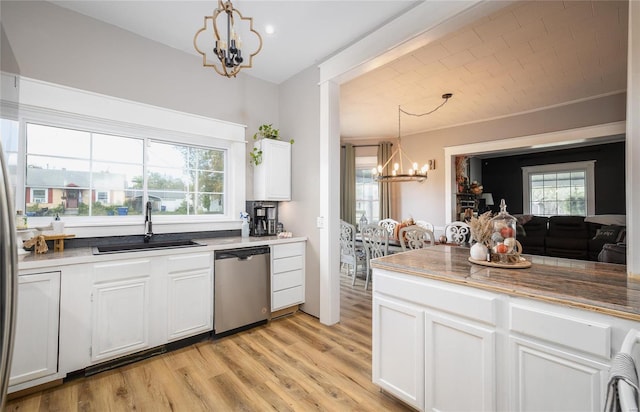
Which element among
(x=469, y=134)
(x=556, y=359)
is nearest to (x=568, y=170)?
(x=469, y=134)

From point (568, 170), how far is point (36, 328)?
31.8ft

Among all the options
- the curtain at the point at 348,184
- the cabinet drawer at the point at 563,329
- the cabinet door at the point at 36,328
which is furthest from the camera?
the curtain at the point at 348,184

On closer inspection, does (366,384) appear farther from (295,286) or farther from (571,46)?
(571,46)

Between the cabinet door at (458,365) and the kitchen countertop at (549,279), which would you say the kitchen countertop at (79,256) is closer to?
the kitchen countertop at (549,279)

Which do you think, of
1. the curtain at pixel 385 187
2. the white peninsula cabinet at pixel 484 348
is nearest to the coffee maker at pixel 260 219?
the white peninsula cabinet at pixel 484 348

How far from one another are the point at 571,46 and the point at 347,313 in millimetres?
3751

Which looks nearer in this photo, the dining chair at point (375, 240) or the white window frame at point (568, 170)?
the dining chair at point (375, 240)

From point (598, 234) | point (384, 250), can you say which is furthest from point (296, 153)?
point (598, 234)

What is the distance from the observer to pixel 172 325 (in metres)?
2.37

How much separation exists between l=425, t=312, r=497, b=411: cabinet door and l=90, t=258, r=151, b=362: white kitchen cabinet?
84.8 inches

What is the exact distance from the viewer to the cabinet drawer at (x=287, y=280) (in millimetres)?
3016

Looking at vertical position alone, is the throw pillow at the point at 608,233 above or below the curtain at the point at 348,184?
below

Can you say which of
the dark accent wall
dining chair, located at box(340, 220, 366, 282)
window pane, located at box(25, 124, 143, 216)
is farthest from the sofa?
window pane, located at box(25, 124, 143, 216)

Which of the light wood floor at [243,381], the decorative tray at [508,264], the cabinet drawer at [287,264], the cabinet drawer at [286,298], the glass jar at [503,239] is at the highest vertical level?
the glass jar at [503,239]
